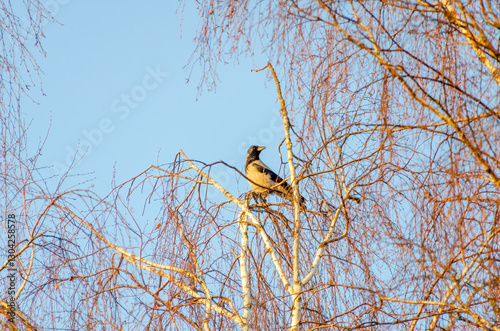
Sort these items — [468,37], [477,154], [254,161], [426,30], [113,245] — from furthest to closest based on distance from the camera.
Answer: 1. [254,161]
2. [113,245]
3. [426,30]
4. [468,37]
5. [477,154]

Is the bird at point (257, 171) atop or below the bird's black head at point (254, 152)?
below

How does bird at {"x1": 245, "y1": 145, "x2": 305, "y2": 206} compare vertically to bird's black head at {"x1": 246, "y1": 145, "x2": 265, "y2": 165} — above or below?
below

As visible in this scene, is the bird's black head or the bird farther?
the bird's black head

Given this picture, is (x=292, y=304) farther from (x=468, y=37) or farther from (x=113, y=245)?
(x=468, y=37)

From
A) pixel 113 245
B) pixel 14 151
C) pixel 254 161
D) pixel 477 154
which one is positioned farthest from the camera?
pixel 254 161

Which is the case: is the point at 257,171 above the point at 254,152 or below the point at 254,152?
below

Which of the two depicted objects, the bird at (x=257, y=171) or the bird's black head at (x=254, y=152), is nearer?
the bird at (x=257, y=171)

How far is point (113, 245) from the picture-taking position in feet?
13.4

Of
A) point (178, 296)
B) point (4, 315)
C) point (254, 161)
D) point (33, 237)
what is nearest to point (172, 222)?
point (178, 296)

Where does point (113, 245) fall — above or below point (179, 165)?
below

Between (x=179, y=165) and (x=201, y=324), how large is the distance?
1106 mm

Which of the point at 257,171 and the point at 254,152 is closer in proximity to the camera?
the point at 257,171

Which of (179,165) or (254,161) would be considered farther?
(254,161)

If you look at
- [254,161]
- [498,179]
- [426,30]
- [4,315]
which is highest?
[254,161]
